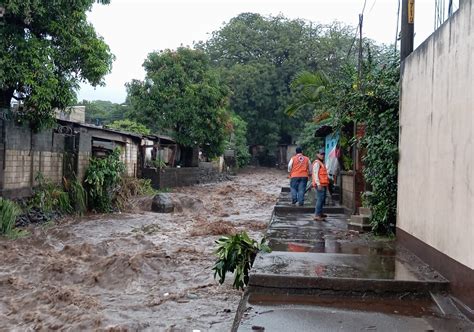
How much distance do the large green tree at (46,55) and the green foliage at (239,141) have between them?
2787 centimetres

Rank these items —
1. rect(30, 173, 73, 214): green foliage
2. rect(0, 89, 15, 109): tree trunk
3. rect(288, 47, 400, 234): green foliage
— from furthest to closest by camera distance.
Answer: rect(30, 173, 73, 214): green foliage, rect(0, 89, 15, 109): tree trunk, rect(288, 47, 400, 234): green foliage

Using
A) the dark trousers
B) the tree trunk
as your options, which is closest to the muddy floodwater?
the dark trousers

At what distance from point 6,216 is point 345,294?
9589 mm

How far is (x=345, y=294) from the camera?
5062 millimetres

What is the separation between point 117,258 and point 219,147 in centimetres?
2233

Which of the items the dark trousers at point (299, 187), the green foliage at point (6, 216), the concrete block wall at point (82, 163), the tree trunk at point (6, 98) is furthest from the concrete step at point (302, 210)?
the concrete block wall at point (82, 163)

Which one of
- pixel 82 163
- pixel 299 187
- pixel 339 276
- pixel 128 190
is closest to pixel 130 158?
pixel 128 190

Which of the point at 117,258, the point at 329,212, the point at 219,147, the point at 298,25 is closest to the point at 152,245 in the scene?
the point at 117,258

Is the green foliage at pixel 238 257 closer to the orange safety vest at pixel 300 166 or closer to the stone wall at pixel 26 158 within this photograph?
the orange safety vest at pixel 300 166

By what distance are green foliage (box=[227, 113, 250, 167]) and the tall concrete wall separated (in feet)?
113

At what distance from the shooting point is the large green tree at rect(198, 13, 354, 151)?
43969 millimetres

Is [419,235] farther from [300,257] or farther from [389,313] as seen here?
[389,313]

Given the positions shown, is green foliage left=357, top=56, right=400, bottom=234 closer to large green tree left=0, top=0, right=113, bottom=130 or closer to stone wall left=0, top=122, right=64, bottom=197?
large green tree left=0, top=0, right=113, bottom=130

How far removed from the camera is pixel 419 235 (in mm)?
6227
